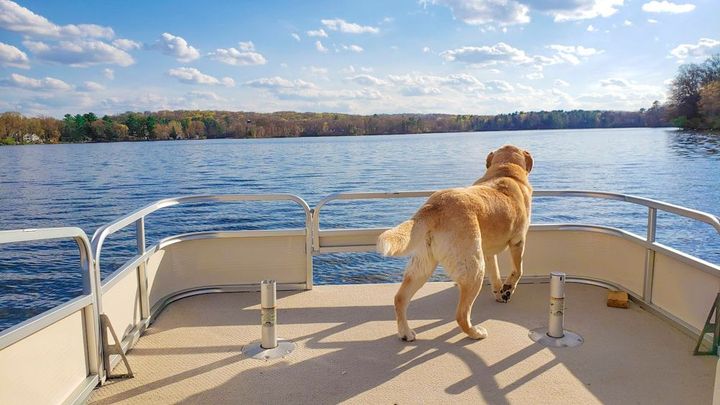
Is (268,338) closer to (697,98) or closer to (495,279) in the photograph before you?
(495,279)

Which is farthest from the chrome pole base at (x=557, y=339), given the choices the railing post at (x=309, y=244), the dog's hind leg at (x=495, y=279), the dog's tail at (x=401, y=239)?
the railing post at (x=309, y=244)

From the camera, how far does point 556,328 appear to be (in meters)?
4.69

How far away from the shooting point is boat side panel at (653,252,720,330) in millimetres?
4531

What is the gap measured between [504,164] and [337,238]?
6.73ft

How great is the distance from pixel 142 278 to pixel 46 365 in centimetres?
172

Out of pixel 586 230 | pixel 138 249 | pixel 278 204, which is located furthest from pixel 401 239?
pixel 278 204

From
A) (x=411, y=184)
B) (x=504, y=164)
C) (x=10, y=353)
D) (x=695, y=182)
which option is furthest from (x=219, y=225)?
(x=695, y=182)

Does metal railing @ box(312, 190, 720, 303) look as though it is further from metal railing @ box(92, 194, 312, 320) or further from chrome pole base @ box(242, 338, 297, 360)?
chrome pole base @ box(242, 338, 297, 360)

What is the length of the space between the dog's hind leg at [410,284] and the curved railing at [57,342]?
7.94ft

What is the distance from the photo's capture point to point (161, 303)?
5.46 meters

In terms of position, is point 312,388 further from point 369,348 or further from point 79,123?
point 79,123

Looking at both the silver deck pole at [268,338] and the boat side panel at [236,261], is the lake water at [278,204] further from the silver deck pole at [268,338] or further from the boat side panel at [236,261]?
the silver deck pole at [268,338]

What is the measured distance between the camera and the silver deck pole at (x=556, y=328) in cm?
445

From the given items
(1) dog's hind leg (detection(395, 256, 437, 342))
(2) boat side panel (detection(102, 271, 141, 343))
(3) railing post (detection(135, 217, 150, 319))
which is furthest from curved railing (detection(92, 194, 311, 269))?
(1) dog's hind leg (detection(395, 256, 437, 342))
